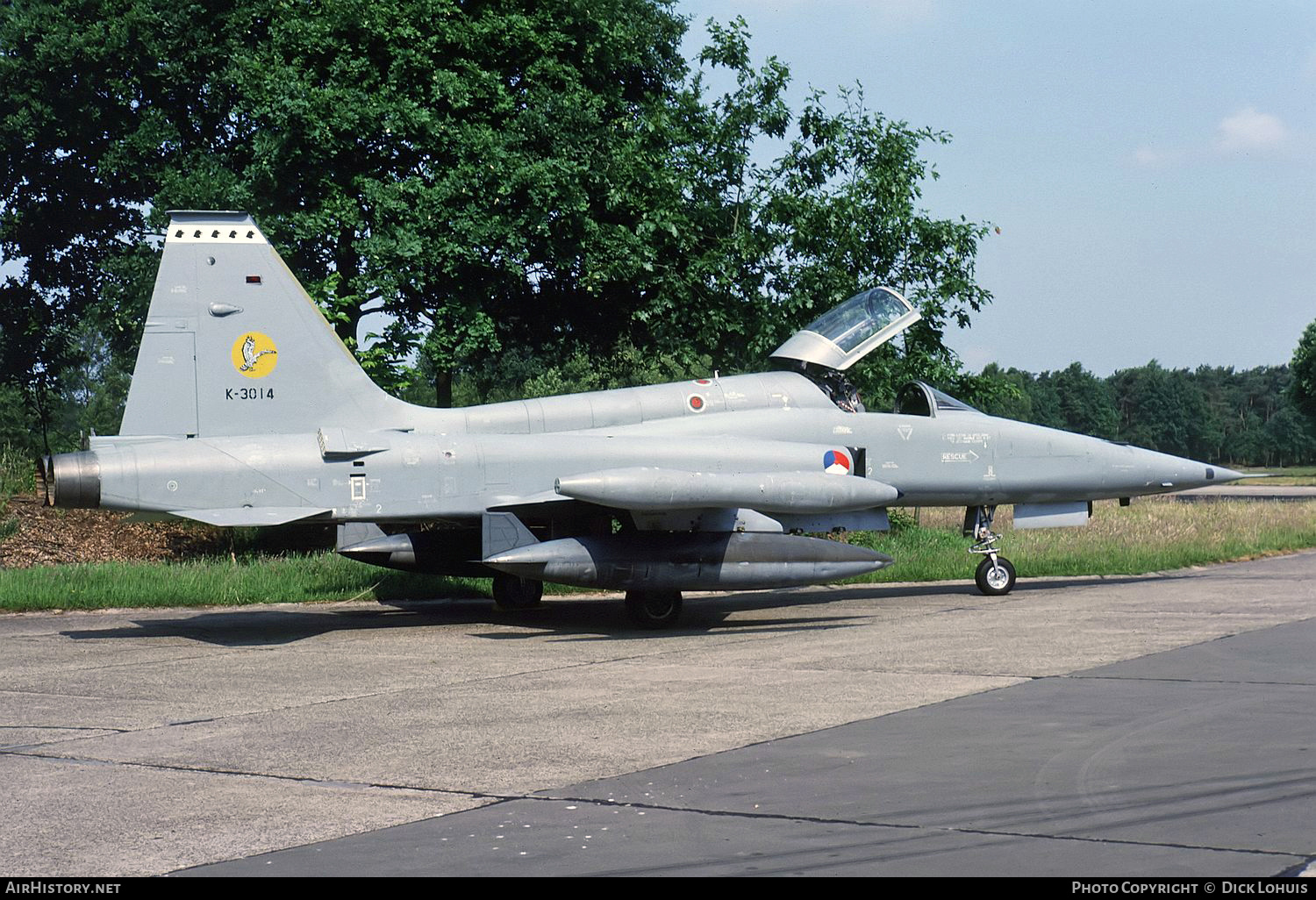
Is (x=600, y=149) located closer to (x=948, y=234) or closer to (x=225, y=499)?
(x=948, y=234)

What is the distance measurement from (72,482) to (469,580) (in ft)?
22.4

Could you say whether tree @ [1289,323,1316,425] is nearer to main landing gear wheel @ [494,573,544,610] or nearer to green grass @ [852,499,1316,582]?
green grass @ [852,499,1316,582]

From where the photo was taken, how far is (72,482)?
39.1 ft

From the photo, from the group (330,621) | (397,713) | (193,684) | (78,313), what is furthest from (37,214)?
(397,713)

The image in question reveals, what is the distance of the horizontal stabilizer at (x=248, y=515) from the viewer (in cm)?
1216

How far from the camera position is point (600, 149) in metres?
24.4

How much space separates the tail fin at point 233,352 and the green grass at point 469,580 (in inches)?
141

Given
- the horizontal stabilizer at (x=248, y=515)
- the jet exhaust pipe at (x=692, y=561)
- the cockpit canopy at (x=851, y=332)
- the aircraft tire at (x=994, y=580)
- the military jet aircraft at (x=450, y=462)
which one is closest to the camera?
the horizontal stabilizer at (x=248, y=515)

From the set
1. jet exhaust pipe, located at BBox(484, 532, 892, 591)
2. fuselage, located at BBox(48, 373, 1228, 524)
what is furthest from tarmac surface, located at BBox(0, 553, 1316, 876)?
fuselage, located at BBox(48, 373, 1228, 524)

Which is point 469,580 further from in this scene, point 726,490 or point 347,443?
point 726,490

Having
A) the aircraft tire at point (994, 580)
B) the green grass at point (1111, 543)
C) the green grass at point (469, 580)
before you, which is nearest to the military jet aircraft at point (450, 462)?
the aircraft tire at point (994, 580)

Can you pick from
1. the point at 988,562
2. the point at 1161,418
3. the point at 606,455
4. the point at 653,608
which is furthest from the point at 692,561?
the point at 1161,418

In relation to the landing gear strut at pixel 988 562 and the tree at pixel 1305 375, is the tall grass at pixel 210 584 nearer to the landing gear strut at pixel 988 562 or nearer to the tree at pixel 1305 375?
the landing gear strut at pixel 988 562

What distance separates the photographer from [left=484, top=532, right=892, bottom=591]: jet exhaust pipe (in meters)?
12.7
